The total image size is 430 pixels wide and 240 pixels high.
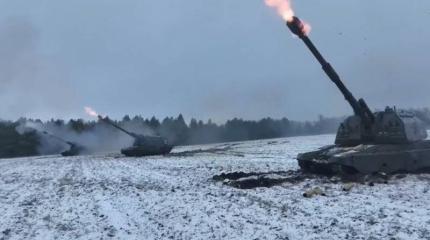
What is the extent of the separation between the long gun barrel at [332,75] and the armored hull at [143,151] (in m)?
30.7

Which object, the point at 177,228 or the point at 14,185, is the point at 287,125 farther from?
the point at 177,228

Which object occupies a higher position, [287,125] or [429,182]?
[287,125]

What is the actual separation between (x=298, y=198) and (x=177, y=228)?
450 centimetres

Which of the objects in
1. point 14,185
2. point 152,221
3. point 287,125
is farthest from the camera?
point 287,125

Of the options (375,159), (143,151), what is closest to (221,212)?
(375,159)

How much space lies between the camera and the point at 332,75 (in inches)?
818

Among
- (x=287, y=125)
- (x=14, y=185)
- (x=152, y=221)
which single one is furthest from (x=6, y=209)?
(x=287, y=125)

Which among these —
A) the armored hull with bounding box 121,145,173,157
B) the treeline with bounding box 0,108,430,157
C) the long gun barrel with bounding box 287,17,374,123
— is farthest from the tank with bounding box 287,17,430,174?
the treeline with bounding box 0,108,430,157

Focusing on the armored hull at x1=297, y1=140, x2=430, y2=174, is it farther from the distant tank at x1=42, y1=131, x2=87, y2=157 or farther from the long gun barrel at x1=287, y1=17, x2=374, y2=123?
the distant tank at x1=42, y1=131, x2=87, y2=157

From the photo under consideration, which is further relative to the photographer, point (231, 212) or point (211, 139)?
point (211, 139)

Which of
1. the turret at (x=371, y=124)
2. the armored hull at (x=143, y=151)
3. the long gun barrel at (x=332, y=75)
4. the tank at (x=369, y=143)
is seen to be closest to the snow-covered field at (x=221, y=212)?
the tank at (x=369, y=143)

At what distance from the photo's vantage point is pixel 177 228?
11.5m

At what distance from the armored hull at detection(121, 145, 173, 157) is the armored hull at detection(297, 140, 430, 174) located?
3044 centimetres

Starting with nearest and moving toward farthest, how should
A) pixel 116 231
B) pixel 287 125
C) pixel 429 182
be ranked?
1. pixel 116 231
2. pixel 429 182
3. pixel 287 125
